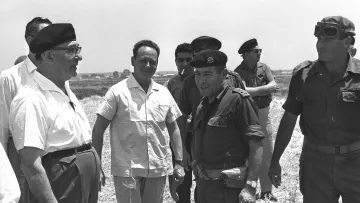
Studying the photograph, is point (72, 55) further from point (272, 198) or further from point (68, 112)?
point (272, 198)

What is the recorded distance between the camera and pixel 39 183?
334cm

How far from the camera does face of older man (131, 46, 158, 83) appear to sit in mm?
5289

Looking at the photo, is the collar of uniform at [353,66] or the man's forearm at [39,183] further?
the collar of uniform at [353,66]

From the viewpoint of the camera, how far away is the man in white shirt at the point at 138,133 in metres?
5.11

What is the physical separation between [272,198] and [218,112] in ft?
11.5

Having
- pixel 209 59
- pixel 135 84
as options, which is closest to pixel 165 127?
pixel 135 84

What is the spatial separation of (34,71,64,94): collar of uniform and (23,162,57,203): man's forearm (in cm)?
57

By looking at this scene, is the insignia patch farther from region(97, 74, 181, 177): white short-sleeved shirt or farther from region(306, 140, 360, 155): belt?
region(306, 140, 360, 155): belt

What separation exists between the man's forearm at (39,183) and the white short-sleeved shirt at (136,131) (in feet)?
5.78

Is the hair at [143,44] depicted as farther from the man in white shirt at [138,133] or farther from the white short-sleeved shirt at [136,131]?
the white short-sleeved shirt at [136,131]

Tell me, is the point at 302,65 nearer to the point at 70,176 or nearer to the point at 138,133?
the point at 138,133

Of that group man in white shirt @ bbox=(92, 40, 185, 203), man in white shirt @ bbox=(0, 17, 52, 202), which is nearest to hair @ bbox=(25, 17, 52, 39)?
man in white shirt @ bbox=(0, 17, 52, 202)

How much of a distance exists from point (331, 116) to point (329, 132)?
141mm

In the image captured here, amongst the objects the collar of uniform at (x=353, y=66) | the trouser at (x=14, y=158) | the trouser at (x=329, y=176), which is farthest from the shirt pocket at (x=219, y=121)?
the trouser at (x=14, y=158)
